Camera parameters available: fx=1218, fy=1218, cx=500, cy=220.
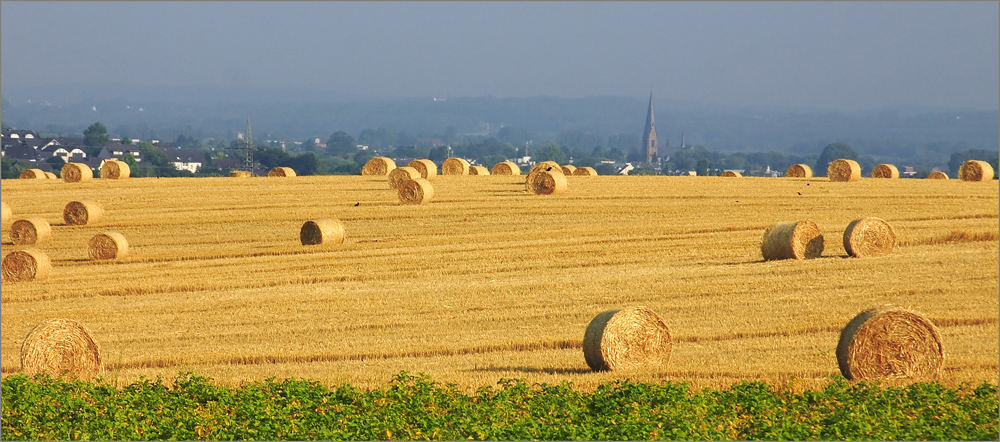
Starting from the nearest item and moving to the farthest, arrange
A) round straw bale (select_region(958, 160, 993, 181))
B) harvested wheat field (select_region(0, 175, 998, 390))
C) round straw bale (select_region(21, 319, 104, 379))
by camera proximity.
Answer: round straw bale (select_region(21, 319, 104, 379)) → harvested wheat field (select_region(0, 175, 998, 390)) → round straw bale (select_region(958, 160, 993, 181))

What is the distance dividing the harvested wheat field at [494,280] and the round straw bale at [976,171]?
3.67 feet

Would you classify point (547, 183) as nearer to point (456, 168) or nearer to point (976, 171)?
point (456, 168)

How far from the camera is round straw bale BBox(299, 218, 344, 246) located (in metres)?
32.7

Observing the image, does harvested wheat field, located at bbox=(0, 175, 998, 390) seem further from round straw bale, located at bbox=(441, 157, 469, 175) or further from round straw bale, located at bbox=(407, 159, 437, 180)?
round straw bale, located at bbox=(441, 157, 469, 175)

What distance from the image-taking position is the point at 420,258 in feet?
100

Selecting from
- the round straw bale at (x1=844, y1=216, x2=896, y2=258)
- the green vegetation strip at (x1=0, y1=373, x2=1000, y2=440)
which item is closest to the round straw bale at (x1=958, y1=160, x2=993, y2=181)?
the round straw bale at (x1=844, y1=216, x2=896, y2=258)

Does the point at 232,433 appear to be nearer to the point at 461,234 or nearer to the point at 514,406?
the point at 514,406

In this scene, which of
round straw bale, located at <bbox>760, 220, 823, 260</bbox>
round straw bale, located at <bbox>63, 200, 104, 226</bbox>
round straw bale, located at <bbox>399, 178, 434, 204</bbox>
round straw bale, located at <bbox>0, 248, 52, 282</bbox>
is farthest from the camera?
round straw bale, located at <bbox>399, 178, 434, 204</bbox>

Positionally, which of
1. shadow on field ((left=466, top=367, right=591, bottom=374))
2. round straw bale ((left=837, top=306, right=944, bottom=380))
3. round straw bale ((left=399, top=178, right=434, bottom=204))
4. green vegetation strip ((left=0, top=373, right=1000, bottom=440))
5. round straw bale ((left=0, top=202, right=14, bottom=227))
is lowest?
shadow on field ((left=466, top=367, right=591, bottom=374))

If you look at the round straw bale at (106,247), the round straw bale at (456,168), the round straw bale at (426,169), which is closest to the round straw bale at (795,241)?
the round straw bale at (106,247)

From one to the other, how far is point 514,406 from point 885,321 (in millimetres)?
5652

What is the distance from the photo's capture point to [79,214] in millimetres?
37125

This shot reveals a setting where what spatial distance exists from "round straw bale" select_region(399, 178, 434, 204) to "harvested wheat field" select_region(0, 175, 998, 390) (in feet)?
1.28

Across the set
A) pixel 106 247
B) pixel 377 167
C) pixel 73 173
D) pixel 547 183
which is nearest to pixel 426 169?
pixel 377 167
